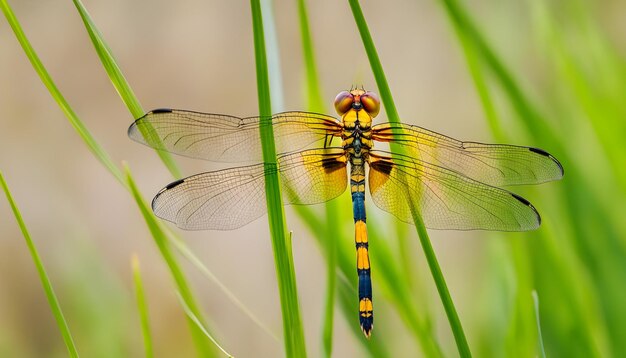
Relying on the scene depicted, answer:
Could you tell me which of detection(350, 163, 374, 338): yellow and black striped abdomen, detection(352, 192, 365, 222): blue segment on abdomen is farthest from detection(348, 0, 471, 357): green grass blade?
detection(352, 192, 365, 222): blue segment on abdomen

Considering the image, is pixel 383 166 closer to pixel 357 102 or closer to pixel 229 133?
pixel 357 102

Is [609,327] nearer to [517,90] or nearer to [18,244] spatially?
[517,90]

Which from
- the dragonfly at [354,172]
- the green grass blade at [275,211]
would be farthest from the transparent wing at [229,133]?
the green grass blade at [275,211]

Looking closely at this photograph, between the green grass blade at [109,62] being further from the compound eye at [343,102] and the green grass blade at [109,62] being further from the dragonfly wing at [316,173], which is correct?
the compound eye at [343,102]

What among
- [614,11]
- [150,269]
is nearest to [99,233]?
[150,269]

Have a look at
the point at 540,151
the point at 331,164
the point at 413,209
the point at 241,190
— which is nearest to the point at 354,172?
the point at 331,164

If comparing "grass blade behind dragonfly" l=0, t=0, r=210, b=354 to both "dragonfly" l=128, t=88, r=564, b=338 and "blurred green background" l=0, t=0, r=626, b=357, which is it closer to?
"dragonfly" l=128, t=88, r=564, b=338
